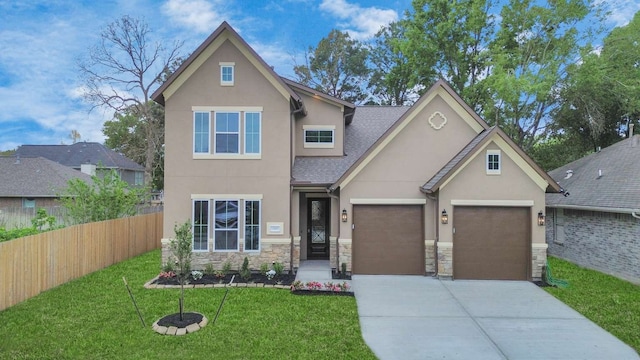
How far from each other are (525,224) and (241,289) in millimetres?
8574

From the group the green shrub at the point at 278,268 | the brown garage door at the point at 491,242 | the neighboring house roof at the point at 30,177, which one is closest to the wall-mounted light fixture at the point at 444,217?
the brown garage door at the point at 491,242

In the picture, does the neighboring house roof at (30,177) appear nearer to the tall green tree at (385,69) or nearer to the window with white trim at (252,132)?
the window with white trim at (252,132)

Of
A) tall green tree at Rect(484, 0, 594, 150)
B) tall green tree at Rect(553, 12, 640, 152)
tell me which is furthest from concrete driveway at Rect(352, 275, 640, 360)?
tall green tree at Rect(553, 12, 640, 152)

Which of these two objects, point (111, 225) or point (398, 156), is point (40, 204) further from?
point (398, 156)

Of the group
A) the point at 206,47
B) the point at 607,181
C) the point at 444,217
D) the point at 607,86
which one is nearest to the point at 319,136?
the point at 206,47

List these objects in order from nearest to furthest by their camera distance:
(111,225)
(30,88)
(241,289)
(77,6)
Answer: (241,289) → (111,225) → (77,6) → (30,88)

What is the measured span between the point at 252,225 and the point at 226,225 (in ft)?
2.73

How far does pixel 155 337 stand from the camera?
6707 mm

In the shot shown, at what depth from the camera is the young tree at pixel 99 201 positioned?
13922mm

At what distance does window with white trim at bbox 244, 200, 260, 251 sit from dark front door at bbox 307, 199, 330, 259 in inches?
99.0

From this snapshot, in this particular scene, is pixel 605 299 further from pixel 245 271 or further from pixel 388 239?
pixel 245 271

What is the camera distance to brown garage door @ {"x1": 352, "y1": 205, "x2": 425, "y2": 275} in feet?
37.9

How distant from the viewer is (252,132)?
1167 cm

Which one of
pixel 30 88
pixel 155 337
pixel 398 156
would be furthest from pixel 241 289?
pixel 30 88
